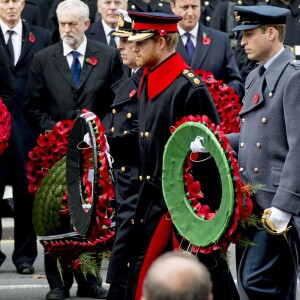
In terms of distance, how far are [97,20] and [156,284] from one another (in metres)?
9.01

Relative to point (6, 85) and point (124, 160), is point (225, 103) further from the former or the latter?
point (6, 85)

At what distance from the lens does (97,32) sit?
39.2 feet

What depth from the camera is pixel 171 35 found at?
732cm

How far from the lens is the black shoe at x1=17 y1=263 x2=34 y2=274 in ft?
35.4

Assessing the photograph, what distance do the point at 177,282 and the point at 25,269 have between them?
286 inches

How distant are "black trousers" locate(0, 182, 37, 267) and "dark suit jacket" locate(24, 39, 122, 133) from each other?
82 cm

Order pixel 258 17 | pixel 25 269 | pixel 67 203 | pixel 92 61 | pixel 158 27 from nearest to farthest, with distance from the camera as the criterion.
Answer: pixel 258 17, pixel 158 27, pixel 67 203, pixel 92 61, pixel 25 269

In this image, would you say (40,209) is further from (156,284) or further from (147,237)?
(156,284)

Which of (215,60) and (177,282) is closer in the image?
(177,282)

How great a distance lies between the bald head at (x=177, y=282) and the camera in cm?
364

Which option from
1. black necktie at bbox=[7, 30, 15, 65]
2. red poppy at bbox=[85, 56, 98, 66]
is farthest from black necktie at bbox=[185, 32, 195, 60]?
black necktie at bbox=[7, 30, 15, 65]

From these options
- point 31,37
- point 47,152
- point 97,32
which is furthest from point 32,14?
point 47,152

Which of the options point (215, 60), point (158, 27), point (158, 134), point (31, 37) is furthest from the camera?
point (31, 37)

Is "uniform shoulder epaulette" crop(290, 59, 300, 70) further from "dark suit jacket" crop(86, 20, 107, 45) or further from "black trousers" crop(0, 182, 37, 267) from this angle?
"dark suit jacket" crop(86, 20, 107, 45)
